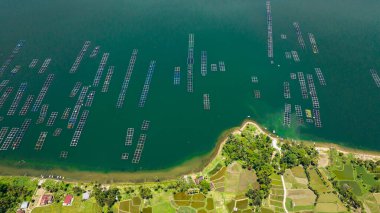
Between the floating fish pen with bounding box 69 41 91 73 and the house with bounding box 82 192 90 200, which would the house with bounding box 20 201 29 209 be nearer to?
the house with bounding box 82 192 90 200

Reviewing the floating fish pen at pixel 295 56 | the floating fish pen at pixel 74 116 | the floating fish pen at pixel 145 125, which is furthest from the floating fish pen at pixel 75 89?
the floating fish pen at pixel 295 56

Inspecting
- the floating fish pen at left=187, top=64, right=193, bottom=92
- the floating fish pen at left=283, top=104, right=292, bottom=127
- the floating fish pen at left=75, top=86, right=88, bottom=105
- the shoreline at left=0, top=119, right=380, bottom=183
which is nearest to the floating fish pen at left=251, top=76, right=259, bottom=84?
the floating fish pen at left=283, top=104, right=292, bottom=127

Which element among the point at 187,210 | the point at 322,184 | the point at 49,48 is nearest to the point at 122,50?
the point at 49,48

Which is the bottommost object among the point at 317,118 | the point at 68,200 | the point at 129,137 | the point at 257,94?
the point at 68,200

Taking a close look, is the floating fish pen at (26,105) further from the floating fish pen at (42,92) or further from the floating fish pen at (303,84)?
the floating fish pen at (303,84)

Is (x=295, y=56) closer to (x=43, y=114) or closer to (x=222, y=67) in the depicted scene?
(x=222, y=67)

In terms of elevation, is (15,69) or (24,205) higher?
(15,69)

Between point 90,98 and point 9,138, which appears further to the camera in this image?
point 90,98

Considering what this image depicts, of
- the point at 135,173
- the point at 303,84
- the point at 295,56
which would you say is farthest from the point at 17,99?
the point at 295,56
